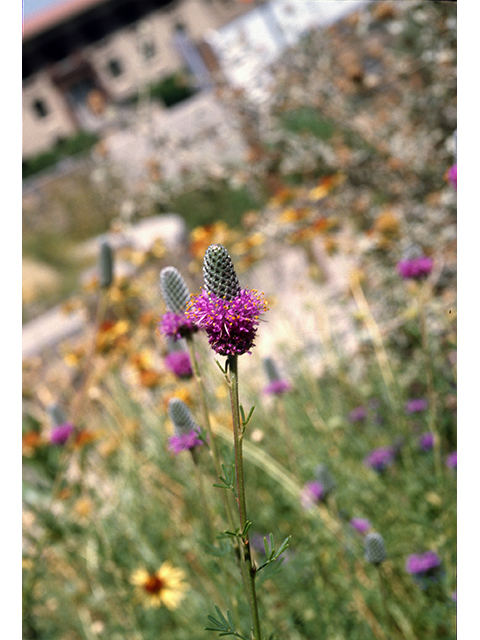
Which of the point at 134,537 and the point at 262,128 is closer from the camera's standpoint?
the point at 134,537

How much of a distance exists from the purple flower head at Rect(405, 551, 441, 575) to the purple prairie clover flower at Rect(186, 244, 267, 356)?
852 millimetres

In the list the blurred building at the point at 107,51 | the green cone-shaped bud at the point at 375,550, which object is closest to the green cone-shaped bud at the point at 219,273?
the green cone-shaped bud at the point at 375,550

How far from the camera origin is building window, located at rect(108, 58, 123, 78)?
7.79 m

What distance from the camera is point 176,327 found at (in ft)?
2.08

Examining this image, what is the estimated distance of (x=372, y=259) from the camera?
77.0 inches

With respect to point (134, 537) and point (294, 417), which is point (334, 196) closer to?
point (294, 417)

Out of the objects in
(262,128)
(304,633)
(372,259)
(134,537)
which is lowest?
(304,633)

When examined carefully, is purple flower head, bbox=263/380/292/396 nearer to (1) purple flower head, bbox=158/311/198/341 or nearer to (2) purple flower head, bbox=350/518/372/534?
(2) purple flower head, bbox=350/518/372/534

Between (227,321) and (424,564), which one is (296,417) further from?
(227,321)

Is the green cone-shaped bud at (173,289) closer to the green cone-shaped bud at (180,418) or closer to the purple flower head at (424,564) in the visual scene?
the green cone-shaped bud at (180,418)

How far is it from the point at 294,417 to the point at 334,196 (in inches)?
35.8

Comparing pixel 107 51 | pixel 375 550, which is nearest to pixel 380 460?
pixel 375 550

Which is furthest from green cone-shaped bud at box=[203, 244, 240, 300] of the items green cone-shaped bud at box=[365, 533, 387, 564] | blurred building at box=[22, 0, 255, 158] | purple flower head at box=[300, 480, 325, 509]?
blurred building at box=[22, 0, 255, 158]
